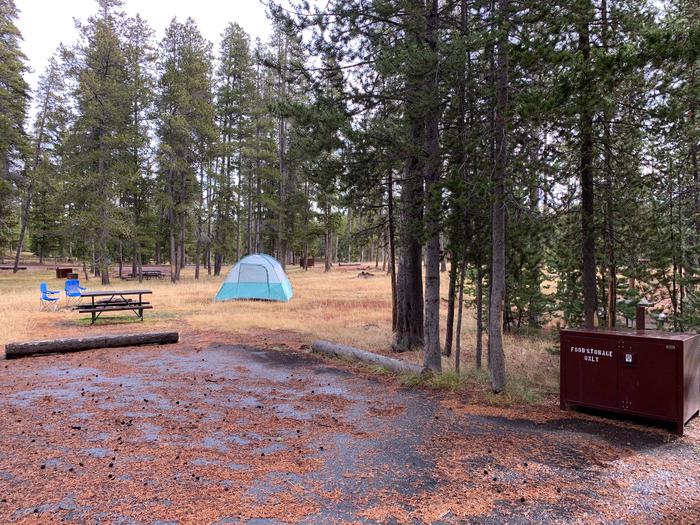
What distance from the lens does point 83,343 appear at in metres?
9.90

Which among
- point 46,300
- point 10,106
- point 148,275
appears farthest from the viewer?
point 148,275

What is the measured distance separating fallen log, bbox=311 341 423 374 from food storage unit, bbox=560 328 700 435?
257 centimetres

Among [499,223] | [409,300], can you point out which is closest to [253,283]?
[409,300]

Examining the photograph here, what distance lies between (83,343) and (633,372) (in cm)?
1010

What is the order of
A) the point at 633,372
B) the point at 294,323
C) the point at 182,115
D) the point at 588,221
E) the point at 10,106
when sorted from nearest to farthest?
the point at 633,372, the point at 588,221, the point at 294,323, the point at 10,106, the point at 182,115

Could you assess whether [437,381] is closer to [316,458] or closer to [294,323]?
[316,458]

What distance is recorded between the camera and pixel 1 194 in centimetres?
2505

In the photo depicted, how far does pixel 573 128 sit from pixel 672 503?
198 inches

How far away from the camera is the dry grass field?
9180 millimetres

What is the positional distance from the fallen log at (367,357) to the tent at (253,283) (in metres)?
9.77

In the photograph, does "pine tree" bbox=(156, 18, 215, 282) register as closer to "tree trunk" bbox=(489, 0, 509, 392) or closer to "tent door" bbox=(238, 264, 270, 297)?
"tent door" bbox=(238, 264, 270, 297)

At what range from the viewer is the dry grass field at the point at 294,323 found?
918cm

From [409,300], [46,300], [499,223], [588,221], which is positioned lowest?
[46,300]

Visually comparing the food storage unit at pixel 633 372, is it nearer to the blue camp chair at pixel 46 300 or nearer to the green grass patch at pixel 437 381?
the green grass patch at pixel 437 381
